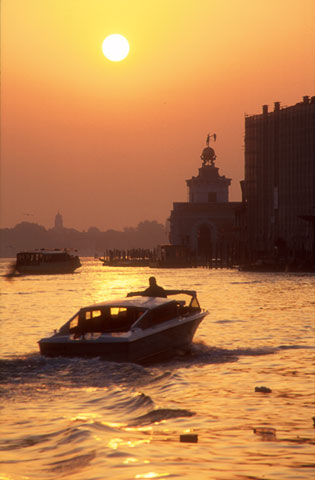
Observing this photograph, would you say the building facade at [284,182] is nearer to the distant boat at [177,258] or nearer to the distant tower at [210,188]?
the distant boat at [177,258]

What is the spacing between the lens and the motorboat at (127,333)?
22562mm

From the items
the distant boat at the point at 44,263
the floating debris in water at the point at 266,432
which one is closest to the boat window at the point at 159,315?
the floating debris in water at the point at 266,432

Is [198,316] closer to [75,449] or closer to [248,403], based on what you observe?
[248,403]

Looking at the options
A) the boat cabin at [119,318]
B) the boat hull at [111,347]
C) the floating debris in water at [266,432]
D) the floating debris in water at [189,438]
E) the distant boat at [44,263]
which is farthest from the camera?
the distant boat at [44,263]

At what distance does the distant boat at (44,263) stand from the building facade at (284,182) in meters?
33.5

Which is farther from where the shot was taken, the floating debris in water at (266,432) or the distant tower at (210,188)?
the distant tower at (210,188)

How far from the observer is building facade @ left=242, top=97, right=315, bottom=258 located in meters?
126

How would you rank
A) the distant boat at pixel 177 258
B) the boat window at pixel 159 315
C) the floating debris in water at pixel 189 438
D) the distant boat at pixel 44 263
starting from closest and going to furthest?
the floating debris in water at pixel 189 438 → the boat window at pixel 159 315 → the distant boat at pixel 44 263 → the distant boat at pixel 177 258

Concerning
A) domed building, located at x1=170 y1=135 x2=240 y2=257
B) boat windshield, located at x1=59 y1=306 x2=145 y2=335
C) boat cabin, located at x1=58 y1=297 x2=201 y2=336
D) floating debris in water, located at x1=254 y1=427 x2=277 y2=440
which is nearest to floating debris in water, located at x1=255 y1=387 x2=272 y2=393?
floating debris in water, located at x1=254 y1=427 x2=277 y2=440

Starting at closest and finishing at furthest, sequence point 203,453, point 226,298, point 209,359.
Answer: point 203,453 → point 209,359 → point 226,298

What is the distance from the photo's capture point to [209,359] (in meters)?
26.0

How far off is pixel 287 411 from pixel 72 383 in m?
5.89

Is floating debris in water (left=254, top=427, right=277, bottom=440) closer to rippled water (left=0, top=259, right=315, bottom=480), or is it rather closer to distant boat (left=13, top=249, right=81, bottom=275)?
rippled water (left=0, top=259, right=315, bottom=480)

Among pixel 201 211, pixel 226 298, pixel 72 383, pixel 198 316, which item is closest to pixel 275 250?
pixel 201 211
